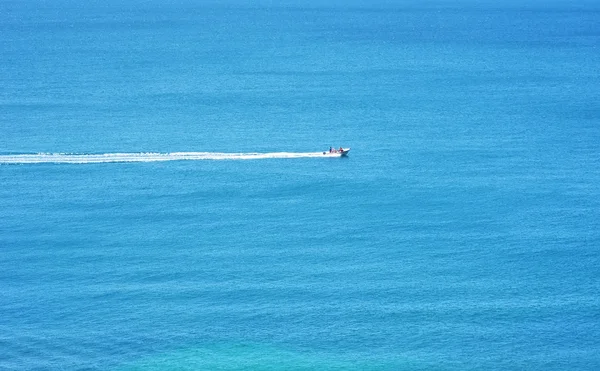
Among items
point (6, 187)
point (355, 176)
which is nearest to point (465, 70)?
point (355, 176)

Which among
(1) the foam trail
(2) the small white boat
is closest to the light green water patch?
(1) the foam trail

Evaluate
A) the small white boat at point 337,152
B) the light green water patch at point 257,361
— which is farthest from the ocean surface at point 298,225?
the small white boat at point 337,152

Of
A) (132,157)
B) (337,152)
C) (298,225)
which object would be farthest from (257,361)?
(132,157)

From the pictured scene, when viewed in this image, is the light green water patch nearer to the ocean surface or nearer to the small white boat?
the ocean surface

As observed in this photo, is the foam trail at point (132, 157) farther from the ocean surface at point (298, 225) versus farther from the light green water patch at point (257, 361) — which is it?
the light green water patch at point (257, 361)

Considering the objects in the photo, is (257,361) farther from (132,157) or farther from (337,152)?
(132,157)

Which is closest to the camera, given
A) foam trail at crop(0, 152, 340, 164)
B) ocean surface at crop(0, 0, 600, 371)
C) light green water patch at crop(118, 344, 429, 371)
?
light green water patch at crop(118, 344, 429, 371)

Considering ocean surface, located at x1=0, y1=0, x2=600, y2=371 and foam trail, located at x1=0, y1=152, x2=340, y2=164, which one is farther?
foam trail, located at x1=0, y1=152, x2=340, y2=164
